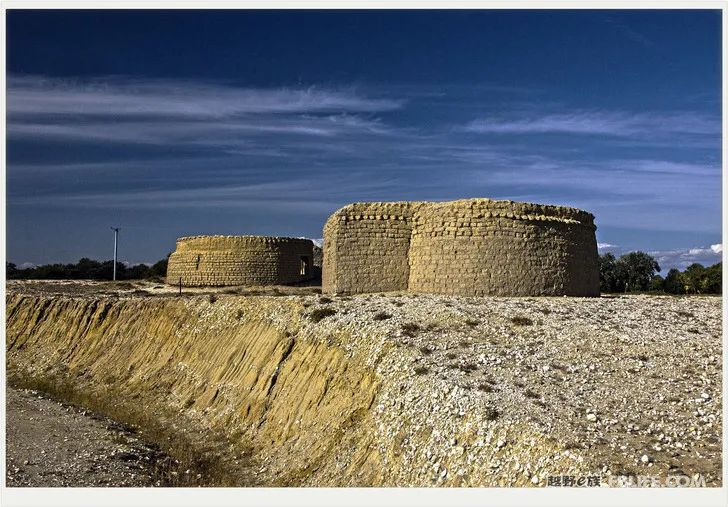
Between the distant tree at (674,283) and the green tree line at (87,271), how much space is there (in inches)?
1625

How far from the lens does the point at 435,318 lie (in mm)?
17266

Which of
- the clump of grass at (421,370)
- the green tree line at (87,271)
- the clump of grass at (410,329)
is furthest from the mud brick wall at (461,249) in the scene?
the green tree line at (87,271)

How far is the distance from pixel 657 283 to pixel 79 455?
48890 millimetres

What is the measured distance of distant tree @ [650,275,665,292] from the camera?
52.0 meters

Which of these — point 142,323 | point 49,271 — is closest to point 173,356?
point 142,323

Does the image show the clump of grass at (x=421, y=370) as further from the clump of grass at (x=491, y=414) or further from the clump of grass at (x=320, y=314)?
the clump of grass at (x=320, y=314)

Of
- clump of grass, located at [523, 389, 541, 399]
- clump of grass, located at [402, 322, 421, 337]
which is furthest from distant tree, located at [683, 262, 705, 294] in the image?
clump of grass, located at [523, 389, 541, 399]

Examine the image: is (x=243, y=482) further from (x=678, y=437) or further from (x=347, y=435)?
(x=678, y=437)

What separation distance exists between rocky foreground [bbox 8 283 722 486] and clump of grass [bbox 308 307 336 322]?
1.6 inches

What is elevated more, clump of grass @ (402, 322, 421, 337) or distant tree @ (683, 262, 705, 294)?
distant tree @ (683, 262, 705, 294)

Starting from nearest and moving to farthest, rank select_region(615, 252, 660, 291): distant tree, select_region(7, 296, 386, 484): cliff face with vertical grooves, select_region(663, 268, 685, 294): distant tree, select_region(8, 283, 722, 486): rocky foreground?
select_region(8, 283, 722, 486): rocky foreground → select_region(7, 296, 386, 484): cliff face with vertical grooves → select_region(663, 268, 685, 294): distant tree → select_region(615, 252, 660, 291): distant tree

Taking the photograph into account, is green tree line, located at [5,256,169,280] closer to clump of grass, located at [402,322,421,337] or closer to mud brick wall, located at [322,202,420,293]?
mud brick wall, located at [322,202,420,293]

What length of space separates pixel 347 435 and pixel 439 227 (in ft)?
34.2

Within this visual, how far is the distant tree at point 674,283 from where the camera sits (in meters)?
47.2
